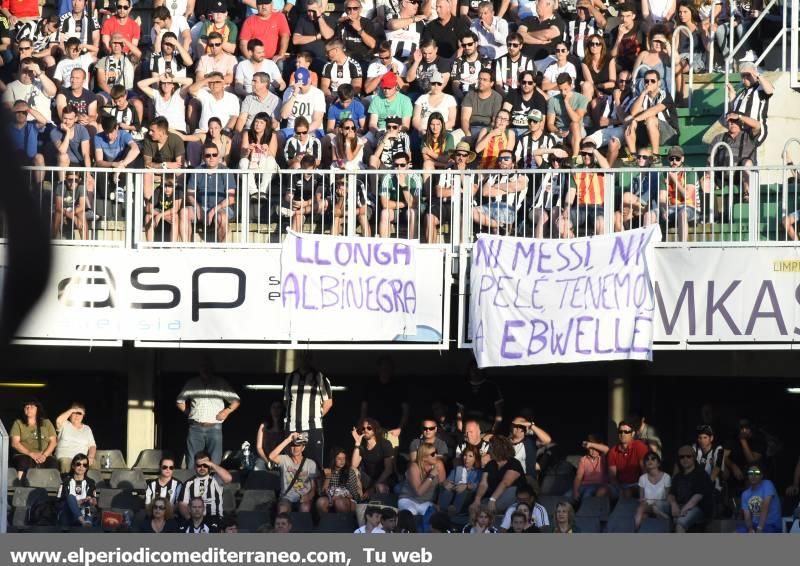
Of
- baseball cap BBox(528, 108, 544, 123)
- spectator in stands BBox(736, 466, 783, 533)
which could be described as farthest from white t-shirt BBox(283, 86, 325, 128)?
spectator in stands BBox(736, 466, 783, 533)

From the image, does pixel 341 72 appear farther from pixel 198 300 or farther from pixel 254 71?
pixel 198 300

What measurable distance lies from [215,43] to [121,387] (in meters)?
4.11

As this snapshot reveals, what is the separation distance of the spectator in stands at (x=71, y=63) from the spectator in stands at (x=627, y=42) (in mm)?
5608

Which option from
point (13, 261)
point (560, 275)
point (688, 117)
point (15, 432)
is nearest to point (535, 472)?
point (560, 275)

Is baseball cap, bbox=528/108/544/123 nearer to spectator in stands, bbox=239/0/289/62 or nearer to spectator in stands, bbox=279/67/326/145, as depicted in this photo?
spectator in stands, bbox=279/67/326/145

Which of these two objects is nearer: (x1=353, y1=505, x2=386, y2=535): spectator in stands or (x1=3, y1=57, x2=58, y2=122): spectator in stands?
(x1=353, y1=505, x2=386, y2=535): spectator in stands

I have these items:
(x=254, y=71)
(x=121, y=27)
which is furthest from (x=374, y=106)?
(x=121, y=27)

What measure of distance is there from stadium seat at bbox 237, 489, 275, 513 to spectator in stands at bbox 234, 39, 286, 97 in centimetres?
426

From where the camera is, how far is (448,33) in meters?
16.5

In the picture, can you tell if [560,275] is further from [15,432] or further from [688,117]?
[15,432]

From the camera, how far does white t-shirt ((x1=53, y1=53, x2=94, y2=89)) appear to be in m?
16.7

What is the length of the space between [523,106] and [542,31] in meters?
1.52

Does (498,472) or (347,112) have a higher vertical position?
(347,112)

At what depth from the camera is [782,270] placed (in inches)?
530
